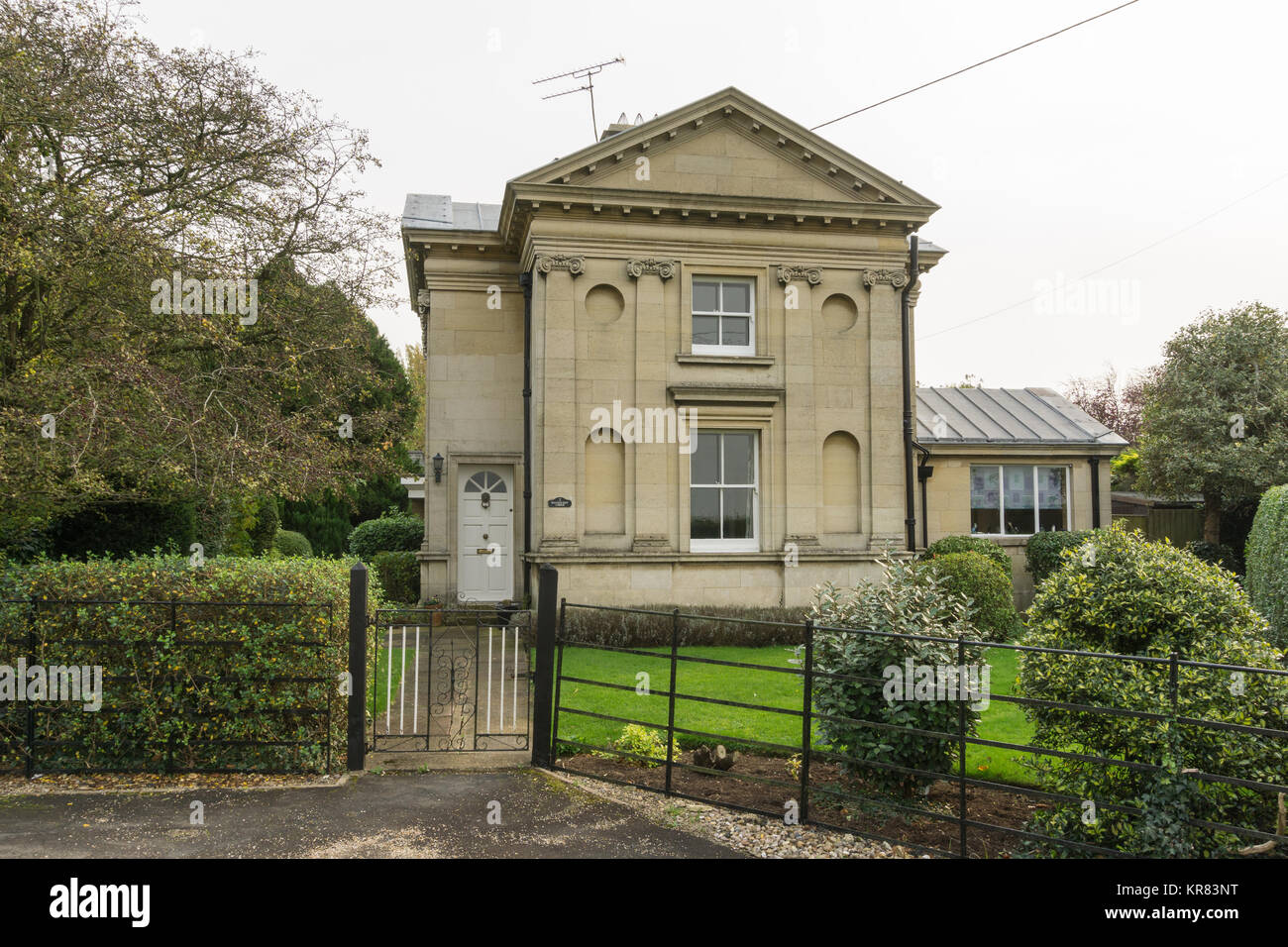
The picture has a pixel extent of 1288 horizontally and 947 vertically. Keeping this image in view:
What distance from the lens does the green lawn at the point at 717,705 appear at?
27.5ft

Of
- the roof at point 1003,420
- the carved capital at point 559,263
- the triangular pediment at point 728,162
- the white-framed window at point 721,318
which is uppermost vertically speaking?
the triangular pediment at point 728,162

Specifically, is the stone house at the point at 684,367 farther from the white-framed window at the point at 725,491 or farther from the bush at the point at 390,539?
the bush at the point at 390,539

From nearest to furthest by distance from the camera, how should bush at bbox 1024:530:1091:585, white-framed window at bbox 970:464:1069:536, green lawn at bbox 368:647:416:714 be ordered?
green lawn at bbox 368:647:416:714, bush at bbox 1024:530:1091:585, white-framed window at bbox 970:464:1069:536

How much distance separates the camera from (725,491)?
16.6 meters

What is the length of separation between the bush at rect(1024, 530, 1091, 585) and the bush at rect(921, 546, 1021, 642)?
390 centimetres

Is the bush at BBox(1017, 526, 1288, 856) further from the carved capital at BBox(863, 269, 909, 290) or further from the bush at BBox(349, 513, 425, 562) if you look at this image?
the bush at BBox(349, 513, 425, 562)

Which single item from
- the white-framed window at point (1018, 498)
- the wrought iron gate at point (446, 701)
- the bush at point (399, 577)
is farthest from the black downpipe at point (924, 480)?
the bush at point (399, 577)

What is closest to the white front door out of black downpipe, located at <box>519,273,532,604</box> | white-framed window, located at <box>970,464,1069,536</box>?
black downpipe, located at <box>519,273,532,604</box>

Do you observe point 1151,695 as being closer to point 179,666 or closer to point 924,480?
point 179,666

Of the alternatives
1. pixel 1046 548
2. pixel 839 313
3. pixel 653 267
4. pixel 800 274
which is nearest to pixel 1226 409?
pixel 1046 548

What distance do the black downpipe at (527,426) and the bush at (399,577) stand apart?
11.4 ft

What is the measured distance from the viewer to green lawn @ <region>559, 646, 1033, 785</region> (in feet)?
27.5

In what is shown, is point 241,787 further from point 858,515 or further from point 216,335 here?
point 858,515
